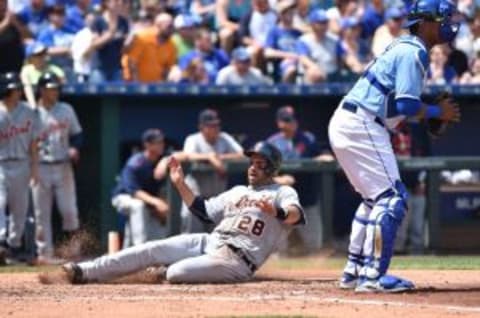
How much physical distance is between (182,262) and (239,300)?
115 centimetres

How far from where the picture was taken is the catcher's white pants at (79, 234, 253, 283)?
8.97 metres

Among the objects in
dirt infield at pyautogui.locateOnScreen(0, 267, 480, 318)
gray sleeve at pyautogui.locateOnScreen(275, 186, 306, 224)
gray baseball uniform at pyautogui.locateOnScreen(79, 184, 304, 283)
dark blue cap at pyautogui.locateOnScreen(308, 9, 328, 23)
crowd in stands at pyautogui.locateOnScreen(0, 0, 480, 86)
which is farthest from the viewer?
dark blue cap at pyautogui.locateOnScreen(308, 9, 328, 23)

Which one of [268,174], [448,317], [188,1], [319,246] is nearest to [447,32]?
[268,174]

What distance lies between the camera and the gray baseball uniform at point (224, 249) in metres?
8.98

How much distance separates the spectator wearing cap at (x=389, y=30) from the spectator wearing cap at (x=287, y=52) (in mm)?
970

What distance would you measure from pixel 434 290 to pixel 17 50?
21.9 feet

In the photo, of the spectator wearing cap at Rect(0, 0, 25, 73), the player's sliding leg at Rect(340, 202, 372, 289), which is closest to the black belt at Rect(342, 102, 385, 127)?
the player's sliding leg at Rect(340, 202, 372, 289)

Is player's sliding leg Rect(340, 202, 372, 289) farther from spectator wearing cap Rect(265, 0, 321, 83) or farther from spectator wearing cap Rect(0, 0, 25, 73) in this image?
spectator wearing cap Rect(265, 0, 321, 83)

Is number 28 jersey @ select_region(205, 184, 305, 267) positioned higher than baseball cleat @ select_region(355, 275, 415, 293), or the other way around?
number 28 jersey @ select_region(205, 184, 305, 267)

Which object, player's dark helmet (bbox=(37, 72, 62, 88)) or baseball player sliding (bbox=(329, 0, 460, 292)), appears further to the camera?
player's dark helmet (bbox=(37, 72, 62, 88))

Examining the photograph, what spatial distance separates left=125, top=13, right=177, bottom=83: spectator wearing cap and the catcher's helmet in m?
7.10

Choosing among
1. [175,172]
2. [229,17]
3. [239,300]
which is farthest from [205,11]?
[239,300]

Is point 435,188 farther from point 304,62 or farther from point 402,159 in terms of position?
point 304,62

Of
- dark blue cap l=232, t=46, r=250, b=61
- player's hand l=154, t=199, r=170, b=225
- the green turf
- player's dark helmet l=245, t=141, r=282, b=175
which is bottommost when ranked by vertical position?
the green turf
